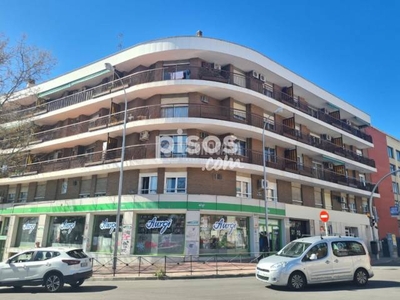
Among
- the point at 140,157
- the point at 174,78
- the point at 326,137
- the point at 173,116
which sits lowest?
the point at 140,157

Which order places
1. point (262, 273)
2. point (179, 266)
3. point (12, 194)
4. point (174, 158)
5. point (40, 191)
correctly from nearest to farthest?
point (262, 273) → point (179, 266) → point (174, 158) → point (40, 191) → point (12, 194)

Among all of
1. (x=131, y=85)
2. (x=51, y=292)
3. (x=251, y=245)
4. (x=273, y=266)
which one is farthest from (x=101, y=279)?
(x=131, y=85)

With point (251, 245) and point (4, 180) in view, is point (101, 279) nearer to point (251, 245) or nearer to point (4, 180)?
point (251, 245)

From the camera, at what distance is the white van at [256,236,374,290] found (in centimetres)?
959

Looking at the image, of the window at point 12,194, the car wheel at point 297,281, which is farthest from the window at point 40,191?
the car wheel at point 297,281

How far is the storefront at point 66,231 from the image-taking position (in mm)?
21891

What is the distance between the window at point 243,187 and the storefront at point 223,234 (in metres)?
1.51

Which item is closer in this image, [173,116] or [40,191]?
[173,116]

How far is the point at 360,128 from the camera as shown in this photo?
36188mm

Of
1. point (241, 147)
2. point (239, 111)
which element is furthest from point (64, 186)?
point (239, 111)

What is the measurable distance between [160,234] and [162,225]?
1.75 feet

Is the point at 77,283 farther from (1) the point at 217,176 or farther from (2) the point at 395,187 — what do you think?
(2) the point at 395,187

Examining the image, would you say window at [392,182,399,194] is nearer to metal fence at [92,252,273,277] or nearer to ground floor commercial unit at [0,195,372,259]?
ground floor commercial unit at [0,195,372,259]

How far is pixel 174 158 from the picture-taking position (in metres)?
18.8
